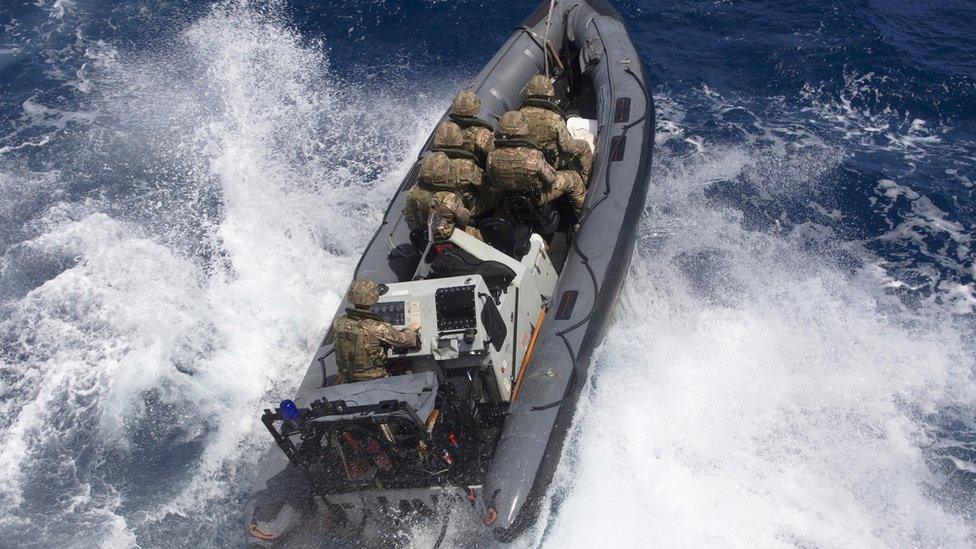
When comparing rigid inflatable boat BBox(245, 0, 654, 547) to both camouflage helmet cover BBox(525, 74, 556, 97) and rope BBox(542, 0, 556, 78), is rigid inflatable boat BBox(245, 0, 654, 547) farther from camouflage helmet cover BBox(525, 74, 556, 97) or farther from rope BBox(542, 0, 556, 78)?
rope BBox(542, 0, 556, 78)

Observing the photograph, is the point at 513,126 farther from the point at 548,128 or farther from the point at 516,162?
the point at 548,128

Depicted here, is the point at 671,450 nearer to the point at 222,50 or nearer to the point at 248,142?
the point at 248,142

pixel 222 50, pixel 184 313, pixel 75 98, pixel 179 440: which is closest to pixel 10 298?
pixel 184 313

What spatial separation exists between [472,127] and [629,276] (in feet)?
8.34

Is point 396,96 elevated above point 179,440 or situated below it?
above

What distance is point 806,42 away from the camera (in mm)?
12938

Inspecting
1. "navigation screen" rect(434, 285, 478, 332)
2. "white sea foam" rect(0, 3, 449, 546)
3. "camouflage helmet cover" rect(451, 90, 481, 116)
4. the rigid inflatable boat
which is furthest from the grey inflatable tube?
"white sea foam" rect(0, 3, 449, 546)

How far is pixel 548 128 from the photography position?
8.78 meters

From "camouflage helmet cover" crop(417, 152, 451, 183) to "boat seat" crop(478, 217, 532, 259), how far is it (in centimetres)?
65

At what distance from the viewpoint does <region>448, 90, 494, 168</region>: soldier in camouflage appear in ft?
27.9

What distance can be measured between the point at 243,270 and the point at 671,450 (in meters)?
5.37

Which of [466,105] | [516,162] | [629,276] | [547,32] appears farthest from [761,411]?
[547,32]

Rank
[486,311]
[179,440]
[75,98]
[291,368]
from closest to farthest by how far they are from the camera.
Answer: [486,311], [179,440], [291,368], [75,98]

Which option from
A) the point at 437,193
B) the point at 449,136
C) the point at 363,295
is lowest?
the point at 363,295
